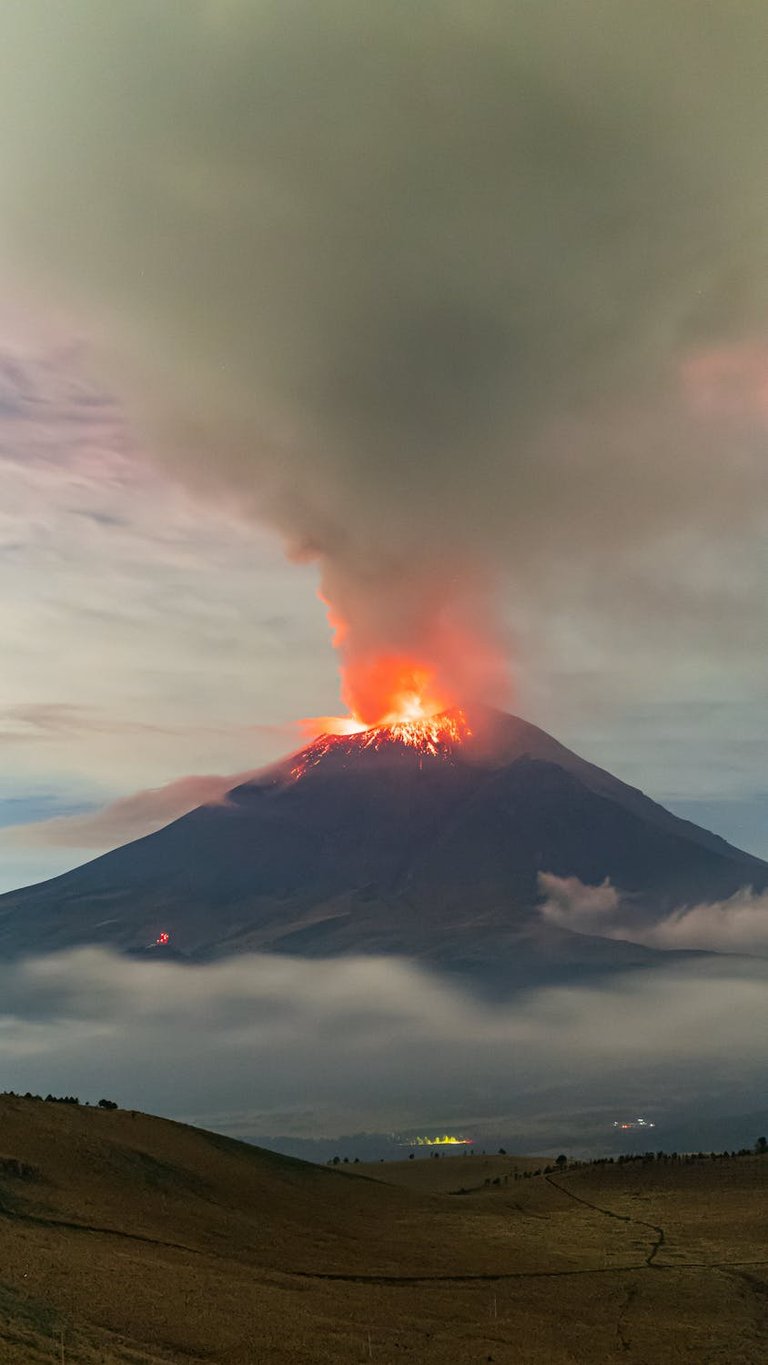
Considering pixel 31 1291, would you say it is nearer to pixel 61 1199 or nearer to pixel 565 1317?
pixel 61 1199

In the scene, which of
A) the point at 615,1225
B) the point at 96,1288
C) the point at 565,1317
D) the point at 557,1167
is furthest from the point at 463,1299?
the point at 557,1167

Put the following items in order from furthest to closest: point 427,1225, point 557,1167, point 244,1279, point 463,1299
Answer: point 557,1167 < point 427,1225 < point 463,1299 < point 244,1279

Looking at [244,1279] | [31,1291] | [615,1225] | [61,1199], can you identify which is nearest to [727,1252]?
[615,1225]

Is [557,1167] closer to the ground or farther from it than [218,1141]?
closer to the ground

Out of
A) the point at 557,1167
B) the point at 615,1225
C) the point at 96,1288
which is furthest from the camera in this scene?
the point at 557,1167

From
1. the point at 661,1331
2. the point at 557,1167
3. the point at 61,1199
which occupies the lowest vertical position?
the point at 557,1167

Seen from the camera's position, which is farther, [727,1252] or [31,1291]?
[727,1252]
